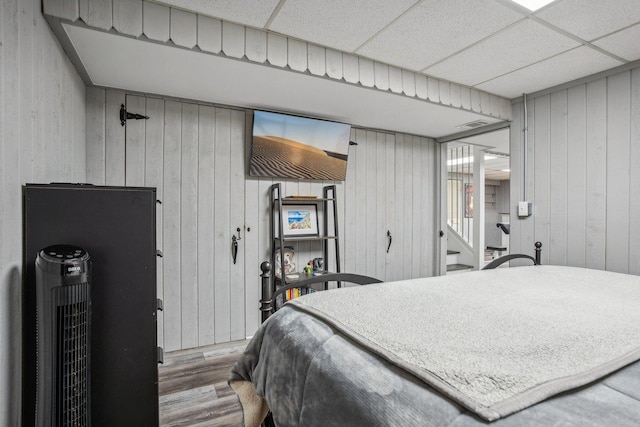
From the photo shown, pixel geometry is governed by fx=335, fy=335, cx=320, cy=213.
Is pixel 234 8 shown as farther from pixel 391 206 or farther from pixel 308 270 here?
pixel 391 206

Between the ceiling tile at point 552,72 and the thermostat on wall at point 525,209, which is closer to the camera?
the ceiling tile at point 552,72

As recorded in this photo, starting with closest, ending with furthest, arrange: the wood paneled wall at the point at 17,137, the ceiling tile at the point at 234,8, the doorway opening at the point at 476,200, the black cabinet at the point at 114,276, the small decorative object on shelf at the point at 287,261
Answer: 1. the wood paneled wall at the point at 17,137
2. the black cabinet at the point at 114,276
3. the ceiling tile at the point at 234,8
4. the small decorative object on shelf at the point at 287,261
5. the doorway opening at the point at 476,200

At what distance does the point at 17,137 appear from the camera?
132 centimetres

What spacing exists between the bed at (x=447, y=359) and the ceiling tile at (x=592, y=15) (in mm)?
1551

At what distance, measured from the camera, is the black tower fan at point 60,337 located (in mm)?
1233

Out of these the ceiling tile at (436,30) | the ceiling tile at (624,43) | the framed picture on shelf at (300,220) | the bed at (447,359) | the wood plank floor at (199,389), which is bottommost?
the wood plank floor at (199,389)

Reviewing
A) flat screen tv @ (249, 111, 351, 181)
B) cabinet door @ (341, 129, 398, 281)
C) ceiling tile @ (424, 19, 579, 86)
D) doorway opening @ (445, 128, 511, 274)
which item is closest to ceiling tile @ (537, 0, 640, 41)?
ceiling tile @ (424, 19, 579, 86)

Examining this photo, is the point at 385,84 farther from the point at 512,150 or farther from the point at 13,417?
the point at 13,417

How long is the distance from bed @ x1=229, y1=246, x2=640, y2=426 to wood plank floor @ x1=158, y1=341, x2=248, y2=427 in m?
0.74

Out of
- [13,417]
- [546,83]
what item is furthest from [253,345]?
[546,83]

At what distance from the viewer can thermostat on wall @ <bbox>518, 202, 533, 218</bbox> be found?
3.20 m

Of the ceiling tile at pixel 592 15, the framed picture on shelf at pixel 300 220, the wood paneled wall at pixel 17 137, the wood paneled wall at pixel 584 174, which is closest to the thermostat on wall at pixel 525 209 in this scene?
the wood paneled wall at pixel 584 174

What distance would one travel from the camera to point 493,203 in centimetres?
1154

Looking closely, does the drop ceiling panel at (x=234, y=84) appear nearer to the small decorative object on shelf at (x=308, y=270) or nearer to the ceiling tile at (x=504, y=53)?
the ceiling tile at (x=504, y=53)
